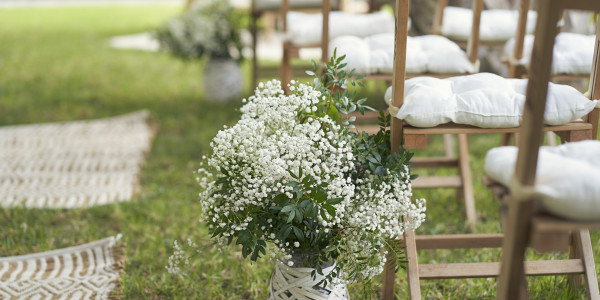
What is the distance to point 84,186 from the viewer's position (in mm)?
2754

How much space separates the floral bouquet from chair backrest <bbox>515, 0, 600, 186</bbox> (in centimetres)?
333

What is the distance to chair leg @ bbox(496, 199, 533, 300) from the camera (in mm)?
1021

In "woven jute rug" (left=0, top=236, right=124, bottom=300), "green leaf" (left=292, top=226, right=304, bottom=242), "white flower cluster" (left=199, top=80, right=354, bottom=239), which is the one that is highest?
"white flower cluster" (left=199, top=80, right=354, bottom=239)

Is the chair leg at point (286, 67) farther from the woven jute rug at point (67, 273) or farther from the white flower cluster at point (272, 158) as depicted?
the white flower cluster at point (272, 158)

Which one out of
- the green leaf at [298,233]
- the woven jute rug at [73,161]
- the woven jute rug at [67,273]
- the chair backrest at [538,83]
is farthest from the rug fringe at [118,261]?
the chair backrest at [538,83]

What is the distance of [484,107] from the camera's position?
55.1 inches

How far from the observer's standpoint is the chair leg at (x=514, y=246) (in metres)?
1.02

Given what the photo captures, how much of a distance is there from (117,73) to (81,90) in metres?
0.69

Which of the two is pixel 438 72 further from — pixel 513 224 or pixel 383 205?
pixel 513 224

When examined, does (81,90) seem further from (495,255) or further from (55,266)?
(495,255)

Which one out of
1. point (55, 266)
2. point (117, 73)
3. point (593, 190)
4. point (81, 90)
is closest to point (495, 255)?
point (593, 190)

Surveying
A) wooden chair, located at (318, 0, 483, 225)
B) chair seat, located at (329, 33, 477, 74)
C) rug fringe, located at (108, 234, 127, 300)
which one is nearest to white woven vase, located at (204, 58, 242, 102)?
wooden chair, located at (318, 0, 483, 225)

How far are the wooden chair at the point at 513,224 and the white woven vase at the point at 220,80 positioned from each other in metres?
2.71

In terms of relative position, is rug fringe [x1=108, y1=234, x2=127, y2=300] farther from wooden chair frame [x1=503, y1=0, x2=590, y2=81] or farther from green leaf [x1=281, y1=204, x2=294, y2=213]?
wooden chair frame [x1=503, y1=0, x2=590, y2=81]
